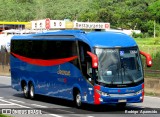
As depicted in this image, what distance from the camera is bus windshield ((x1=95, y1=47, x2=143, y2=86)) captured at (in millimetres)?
18297

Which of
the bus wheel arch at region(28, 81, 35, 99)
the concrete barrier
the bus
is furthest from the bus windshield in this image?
the concrete barrier

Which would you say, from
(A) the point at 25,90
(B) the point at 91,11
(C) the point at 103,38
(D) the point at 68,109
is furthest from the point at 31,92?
(B) the point at 91,11

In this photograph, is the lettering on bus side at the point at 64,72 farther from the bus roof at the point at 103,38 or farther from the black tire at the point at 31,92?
the black tire at the point at 31,92

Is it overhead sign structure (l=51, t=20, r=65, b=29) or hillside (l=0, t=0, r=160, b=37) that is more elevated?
overhead sign structure (l=51, t=20, r=65, b=29)

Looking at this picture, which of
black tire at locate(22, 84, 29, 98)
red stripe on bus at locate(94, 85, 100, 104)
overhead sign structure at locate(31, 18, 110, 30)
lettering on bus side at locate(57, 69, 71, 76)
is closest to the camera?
red stripe on bus at locate(94, 85, 100, 104)

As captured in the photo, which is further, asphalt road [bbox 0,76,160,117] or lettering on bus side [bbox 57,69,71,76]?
lettering on bus side [bbox 57,69,71,76]

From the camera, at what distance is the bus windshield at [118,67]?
18297 mm

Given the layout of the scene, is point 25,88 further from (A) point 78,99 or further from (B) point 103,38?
(B) point 103,38

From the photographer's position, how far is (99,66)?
60.2 ft

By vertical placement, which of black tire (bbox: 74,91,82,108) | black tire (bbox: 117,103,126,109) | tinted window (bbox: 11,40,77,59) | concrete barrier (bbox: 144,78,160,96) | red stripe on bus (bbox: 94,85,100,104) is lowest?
concrete barrier (bbox: 144,78,160,96)

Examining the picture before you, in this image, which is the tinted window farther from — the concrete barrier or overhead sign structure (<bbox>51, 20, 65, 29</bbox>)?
overhead sign structure (<bbox>51, 20, 65, 29</bbox>)

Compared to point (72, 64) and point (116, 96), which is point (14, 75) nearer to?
point (72, 64)

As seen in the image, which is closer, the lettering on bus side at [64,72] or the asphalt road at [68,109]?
the asphalt road at [68,109]

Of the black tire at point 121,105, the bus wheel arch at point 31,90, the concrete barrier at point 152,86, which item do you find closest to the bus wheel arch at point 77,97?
→ the black tire at point 121,105
